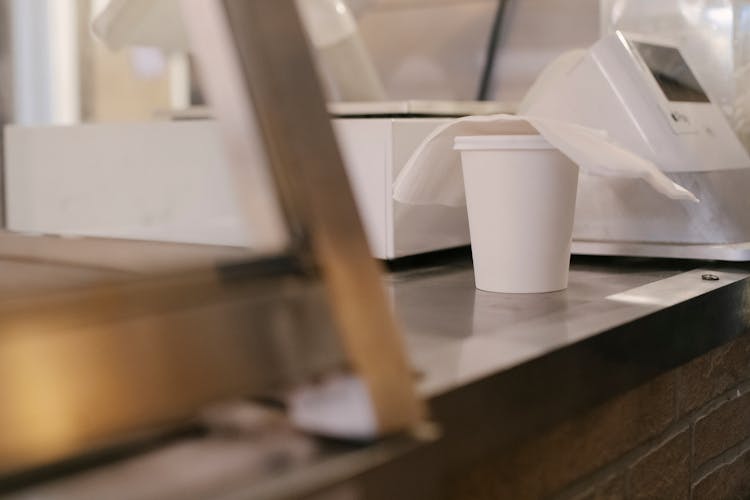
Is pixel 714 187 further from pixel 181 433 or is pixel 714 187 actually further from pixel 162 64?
pixel 162 64

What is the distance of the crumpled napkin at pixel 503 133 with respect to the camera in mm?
833

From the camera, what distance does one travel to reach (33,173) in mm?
1387

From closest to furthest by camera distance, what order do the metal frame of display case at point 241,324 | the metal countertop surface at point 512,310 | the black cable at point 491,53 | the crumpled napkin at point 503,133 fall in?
the metal frame of display case at point 241,324 < the metal countertop surface at point 512,310 < the crumpled napkin at point 503,133 < the black cable at point 491,53

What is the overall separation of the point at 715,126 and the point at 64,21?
4.06ft

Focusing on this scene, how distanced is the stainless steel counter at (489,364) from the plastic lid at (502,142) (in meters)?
0.15

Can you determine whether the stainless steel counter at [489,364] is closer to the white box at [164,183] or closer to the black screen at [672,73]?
the white box at [164,183]

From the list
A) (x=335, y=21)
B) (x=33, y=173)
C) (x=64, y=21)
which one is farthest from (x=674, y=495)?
(x=64, y=21)

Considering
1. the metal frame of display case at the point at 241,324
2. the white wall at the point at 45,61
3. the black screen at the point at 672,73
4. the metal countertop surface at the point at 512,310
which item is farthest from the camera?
the white wall at the point at 45,61

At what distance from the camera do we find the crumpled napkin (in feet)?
2.73

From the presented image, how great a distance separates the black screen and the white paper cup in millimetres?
314

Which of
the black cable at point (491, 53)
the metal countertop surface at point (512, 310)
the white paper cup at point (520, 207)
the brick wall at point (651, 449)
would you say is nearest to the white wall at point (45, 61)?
the black cable at point (491, 53)

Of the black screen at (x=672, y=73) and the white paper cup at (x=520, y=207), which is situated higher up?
the black screen at (x=672, y=73)

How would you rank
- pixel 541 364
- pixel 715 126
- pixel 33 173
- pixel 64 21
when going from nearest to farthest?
pixel 541 364
pixel 715 126
pixel 33 173
pixel 64 21

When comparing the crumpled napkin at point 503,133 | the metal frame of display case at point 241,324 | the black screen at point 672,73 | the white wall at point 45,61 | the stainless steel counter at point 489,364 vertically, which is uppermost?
the white wall at point 45,61
